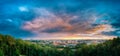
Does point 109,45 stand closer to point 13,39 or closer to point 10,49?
point 10,49

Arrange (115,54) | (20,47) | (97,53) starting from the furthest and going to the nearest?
1. (20,47)
2. (97,53)
3. (115,54)

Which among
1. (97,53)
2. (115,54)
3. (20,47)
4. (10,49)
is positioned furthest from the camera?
(20,47)

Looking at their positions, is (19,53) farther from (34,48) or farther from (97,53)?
(97,53)

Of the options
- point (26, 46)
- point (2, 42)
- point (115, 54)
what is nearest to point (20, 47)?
point (26, 46)

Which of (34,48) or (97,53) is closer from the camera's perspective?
(97,53)

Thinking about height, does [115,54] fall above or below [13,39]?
below

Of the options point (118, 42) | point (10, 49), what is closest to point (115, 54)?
point (118, 42)
